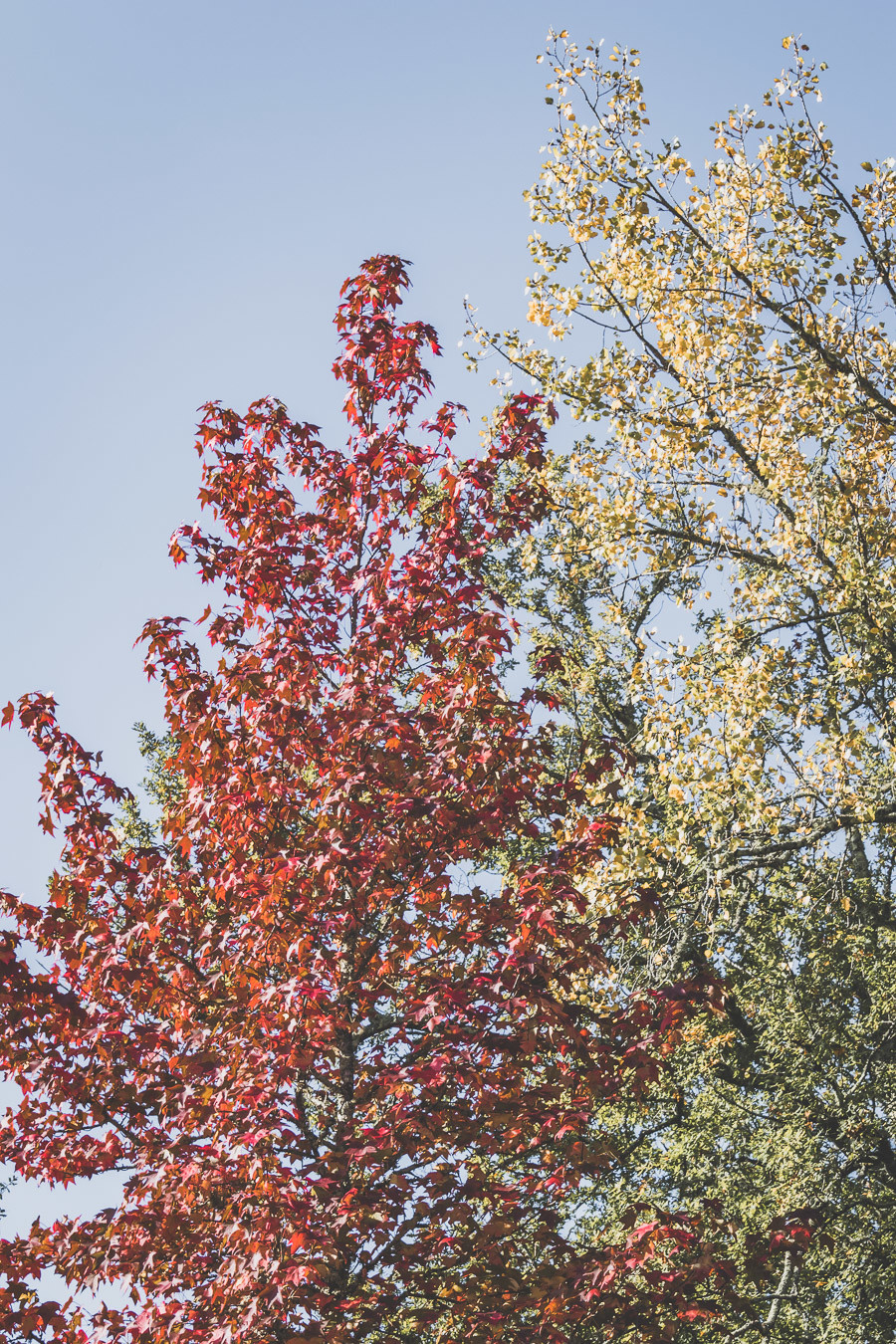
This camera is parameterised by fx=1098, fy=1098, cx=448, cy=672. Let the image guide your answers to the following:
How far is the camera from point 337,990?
5.75 m

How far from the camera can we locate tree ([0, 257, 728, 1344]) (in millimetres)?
5102

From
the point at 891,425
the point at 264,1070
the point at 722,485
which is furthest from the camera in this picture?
the point at 722,485

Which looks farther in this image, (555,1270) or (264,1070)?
(264,1070)

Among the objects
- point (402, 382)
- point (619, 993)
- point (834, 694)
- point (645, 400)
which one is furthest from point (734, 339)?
point (619, 993)

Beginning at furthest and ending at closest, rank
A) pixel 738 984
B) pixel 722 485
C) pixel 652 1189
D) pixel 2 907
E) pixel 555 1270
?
pixel 738 984, pixel 652 1189, pixel 722 485, pixel 2 907, pixel 555 1270

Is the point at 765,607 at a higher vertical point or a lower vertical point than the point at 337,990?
higher

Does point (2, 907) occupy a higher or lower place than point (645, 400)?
lower

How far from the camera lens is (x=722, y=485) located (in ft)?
33.0

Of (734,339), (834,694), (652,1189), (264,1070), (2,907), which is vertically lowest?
(264,1070)

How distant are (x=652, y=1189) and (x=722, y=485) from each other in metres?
7.47

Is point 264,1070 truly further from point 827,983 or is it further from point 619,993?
point 827,983

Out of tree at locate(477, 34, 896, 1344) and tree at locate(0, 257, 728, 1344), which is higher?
tree at locate(477, 34, 896, 1344)

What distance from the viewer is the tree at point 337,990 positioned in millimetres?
5102

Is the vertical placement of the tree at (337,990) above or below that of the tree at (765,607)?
below
